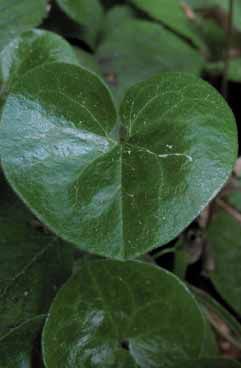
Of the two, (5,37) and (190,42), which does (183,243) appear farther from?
(190,42)

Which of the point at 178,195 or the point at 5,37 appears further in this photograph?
the point at 5,37

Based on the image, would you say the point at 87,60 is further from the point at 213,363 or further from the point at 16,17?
the point at 213,363

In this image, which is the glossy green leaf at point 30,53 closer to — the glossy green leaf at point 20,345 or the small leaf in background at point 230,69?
the glossy green leaf at point 20,345

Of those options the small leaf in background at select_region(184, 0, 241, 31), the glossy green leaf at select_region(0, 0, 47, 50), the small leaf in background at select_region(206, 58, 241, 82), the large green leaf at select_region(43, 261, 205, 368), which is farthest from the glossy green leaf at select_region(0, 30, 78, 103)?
the small leaf in background at select_region(184, 0, 241, 31)

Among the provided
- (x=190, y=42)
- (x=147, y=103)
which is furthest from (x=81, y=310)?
(x=190, y=42)

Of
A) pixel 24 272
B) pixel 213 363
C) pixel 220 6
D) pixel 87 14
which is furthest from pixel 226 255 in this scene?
pixel 220 6
